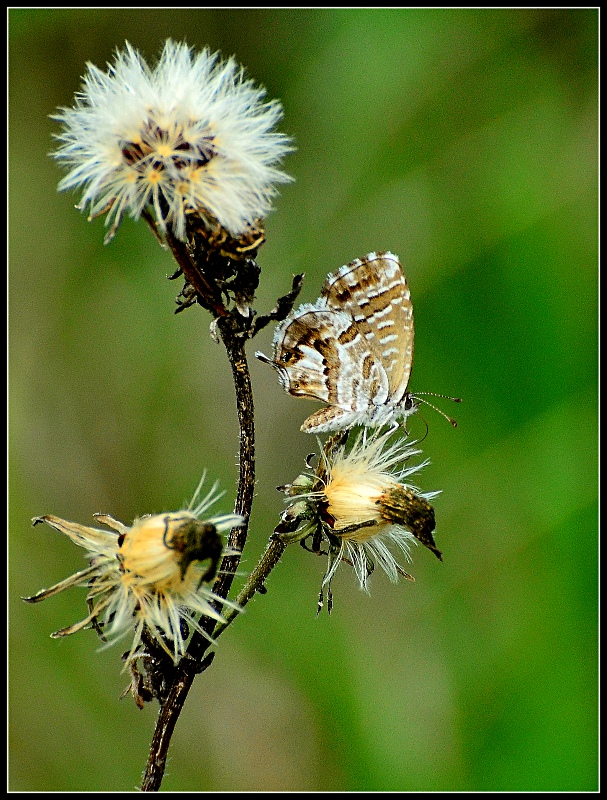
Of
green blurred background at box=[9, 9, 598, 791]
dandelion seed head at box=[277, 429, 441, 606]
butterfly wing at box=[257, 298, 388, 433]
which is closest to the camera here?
dandelion seed head at box=[277, 429, 441, 606]

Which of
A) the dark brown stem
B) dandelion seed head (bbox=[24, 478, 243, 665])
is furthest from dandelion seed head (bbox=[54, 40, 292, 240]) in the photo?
dandelion seed head (bbox=[24, 478, 243, 665])

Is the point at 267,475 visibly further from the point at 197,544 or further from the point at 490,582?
the point at 197,544

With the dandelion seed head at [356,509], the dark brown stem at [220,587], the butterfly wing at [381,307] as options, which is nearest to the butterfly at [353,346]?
the butterfly wing at [381,307]

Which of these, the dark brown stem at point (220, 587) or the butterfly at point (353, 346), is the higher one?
the butterfly at point (353, 346)

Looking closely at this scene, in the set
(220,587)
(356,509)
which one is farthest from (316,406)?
(220,587)

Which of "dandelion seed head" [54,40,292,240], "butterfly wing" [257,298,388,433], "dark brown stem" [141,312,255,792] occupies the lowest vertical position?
"dark brown stem" [141,312,255,792]

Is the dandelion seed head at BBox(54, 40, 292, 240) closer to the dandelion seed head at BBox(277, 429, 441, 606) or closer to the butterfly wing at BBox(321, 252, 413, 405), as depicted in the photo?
the butterfly wing at BBox(321, 252, 413, 405)

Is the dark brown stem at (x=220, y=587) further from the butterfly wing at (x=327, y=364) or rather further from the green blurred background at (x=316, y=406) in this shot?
the green blurred background at (x=316, y=406)
